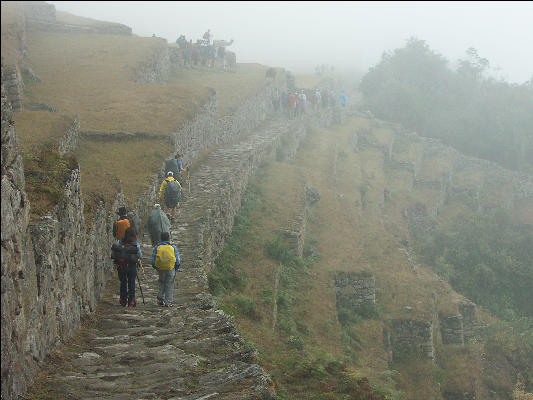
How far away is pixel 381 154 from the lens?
154 feet

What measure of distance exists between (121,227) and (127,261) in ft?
4.89

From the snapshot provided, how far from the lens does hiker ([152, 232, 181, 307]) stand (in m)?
11.5

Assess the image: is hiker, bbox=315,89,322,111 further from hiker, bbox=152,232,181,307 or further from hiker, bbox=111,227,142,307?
hiker, bbox=111,227,142,307

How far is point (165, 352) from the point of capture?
9.08 metres

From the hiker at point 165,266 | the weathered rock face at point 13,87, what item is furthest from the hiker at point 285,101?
the hiker at point 165,266

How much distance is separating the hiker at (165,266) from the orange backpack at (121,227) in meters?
1.11

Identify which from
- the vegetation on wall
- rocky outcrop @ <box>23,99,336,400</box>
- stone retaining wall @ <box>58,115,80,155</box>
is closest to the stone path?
rocky outcrop @ <box>23,99,336,400</box>

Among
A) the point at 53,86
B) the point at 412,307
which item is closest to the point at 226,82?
the point at 53,86

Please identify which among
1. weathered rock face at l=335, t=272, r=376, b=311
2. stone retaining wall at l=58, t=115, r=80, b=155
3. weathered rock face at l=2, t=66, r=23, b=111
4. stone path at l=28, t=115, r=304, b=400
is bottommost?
weathered rock face at l=335, t=272, r=376, b=311

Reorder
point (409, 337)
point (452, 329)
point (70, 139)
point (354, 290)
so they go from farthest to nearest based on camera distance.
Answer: point (452, 329) < point (354, 290) < point (409, 337) < point (70, 139)

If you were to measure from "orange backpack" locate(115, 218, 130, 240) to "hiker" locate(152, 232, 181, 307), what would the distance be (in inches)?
43.9

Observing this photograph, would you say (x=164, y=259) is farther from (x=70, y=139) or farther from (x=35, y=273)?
(x=70, y=139)

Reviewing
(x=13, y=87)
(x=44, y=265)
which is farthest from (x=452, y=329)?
(x=13, y=87)

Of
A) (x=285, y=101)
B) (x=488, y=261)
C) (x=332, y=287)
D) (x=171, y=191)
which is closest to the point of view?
(x=171, y=191)
